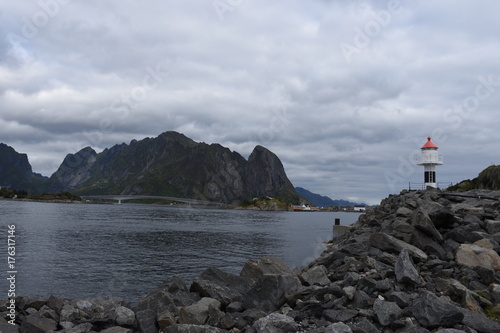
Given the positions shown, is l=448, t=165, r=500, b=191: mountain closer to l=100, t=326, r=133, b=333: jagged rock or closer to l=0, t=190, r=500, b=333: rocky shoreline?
l=0, t=190, r=500, b=333: rocky shoreline

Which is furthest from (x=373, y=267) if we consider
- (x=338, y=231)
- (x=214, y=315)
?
(x=338, y=231)

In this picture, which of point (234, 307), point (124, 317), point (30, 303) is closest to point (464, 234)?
point (234, 307)

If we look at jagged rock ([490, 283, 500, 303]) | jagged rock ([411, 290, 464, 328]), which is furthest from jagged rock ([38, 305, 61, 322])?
jagged rock ([490, 283, 500, 303])

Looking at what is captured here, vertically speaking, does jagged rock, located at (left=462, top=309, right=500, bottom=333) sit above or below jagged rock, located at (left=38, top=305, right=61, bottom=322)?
above

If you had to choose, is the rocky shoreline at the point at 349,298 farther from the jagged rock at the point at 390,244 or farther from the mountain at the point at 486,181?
the mountain at the point at 486,181

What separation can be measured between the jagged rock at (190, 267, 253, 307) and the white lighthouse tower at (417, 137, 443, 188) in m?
45.8

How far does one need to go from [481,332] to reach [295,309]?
17.1ft

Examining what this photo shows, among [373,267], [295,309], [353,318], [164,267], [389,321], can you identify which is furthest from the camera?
[164,267]

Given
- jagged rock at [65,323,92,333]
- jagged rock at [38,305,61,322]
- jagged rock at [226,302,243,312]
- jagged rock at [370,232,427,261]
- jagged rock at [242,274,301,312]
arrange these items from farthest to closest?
1. jagged rock at [370,232,427,261]
2. jagged rock at [38,305,61,322]
3. jagged rock at [226,302,243,312]
4. jagged rock at [242,274,301,312]
5. jagged rock at [65,323,92,333]

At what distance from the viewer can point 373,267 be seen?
1448cm

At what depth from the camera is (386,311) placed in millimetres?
10102

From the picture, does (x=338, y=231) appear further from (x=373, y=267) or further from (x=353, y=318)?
(x=353, y=318)

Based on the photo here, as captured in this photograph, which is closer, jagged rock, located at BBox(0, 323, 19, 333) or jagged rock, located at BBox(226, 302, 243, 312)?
jagged rock, located at BBox(0, 323, 19, 333)

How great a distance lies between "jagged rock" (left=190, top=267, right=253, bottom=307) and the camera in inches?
558
